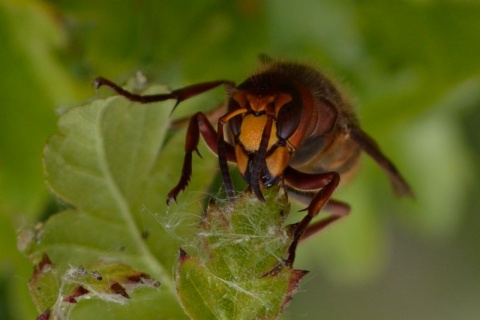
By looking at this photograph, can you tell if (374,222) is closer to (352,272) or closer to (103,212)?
(352,272)

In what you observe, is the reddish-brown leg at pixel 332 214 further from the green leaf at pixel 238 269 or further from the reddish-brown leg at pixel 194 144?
the green leaf at pixel 238 269

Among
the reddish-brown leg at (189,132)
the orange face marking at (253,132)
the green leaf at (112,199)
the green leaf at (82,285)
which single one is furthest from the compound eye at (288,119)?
the green leaf at (82,285)

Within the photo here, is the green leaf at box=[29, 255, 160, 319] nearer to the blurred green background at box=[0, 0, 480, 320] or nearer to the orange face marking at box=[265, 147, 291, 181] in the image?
the orange face marking at box=[265, 147, 291, 181]

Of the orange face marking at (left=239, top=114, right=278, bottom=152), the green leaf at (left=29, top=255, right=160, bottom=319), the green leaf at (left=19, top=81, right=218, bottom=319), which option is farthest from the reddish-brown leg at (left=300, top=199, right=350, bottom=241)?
the green leaf at (left=29, top=255, right=160, bottom=319)

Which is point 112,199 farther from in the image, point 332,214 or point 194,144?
point 332,214

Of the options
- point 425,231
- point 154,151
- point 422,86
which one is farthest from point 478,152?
point 154,151
